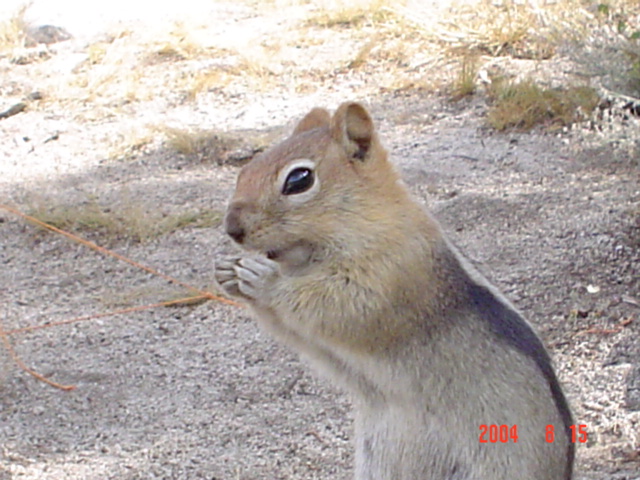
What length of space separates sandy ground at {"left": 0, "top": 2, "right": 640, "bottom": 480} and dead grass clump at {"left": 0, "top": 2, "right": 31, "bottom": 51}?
1130mm

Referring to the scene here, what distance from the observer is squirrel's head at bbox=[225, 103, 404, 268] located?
1925 mm

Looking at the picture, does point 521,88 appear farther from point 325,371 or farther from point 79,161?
point 325,371

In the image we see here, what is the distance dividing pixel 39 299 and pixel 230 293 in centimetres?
201

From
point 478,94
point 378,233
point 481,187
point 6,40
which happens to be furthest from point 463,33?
point 378,233

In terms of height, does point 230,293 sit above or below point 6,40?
above

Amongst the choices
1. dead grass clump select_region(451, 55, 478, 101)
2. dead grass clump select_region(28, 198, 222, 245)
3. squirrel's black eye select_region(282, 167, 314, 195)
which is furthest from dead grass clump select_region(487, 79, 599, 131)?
squirrel's black eye select_region(282, 167, 314, 195)

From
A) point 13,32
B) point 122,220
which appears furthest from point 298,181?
point 13,32

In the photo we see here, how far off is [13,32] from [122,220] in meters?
3.77

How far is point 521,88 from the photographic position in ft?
17.5

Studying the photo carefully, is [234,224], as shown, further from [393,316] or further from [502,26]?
[502,26]

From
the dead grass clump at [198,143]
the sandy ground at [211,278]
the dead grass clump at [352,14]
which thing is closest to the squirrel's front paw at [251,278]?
the sandy ground at [211,278]

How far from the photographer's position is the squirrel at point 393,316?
194 centimetres
